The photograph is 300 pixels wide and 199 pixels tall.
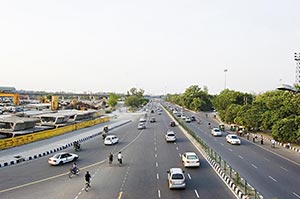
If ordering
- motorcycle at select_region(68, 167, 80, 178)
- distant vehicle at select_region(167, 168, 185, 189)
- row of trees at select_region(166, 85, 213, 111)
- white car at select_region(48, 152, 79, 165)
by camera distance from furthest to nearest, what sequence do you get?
row of trees at select_region(166, 85, 213, 111) → white car at select_region(48, 152, 79, 165) → motorcycle at select_region(68, 167, 80, 178) → distant vehicle at select_region(167, 168, 185, 189)

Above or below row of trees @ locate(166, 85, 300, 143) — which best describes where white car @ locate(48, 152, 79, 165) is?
below

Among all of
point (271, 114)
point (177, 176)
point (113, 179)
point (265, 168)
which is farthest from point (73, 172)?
point (271, 114)

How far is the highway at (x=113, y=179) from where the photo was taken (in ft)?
59.4

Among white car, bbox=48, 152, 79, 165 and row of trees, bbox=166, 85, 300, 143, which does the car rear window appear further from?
row of trees, bbox=166, 85, 300, 143

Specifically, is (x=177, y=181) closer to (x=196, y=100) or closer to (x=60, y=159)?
(x=60, y=159)

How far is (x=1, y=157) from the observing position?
1137 inches

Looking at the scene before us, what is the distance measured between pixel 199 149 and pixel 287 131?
1129 cm

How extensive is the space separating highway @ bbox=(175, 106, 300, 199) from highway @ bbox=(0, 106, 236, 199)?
2.34 metres

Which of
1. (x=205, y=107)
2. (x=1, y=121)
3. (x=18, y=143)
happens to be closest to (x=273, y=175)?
(x=18, y=143)

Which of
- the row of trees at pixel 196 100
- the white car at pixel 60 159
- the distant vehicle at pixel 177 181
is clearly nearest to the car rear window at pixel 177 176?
the distant vehicle at pixel 177 181

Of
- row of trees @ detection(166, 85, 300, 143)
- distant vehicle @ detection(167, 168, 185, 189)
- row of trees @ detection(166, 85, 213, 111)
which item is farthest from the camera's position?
row of trees @ detection(166, 85, 213, 111)

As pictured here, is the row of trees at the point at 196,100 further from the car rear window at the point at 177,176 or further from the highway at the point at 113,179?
the car rear window at the point at 177,176

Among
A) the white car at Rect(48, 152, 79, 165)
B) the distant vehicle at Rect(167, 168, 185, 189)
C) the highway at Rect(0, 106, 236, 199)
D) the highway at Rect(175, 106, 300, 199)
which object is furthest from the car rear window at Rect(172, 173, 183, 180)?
the white car at Rect(48, 152, 79, 165)

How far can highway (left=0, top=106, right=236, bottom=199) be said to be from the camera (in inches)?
712
